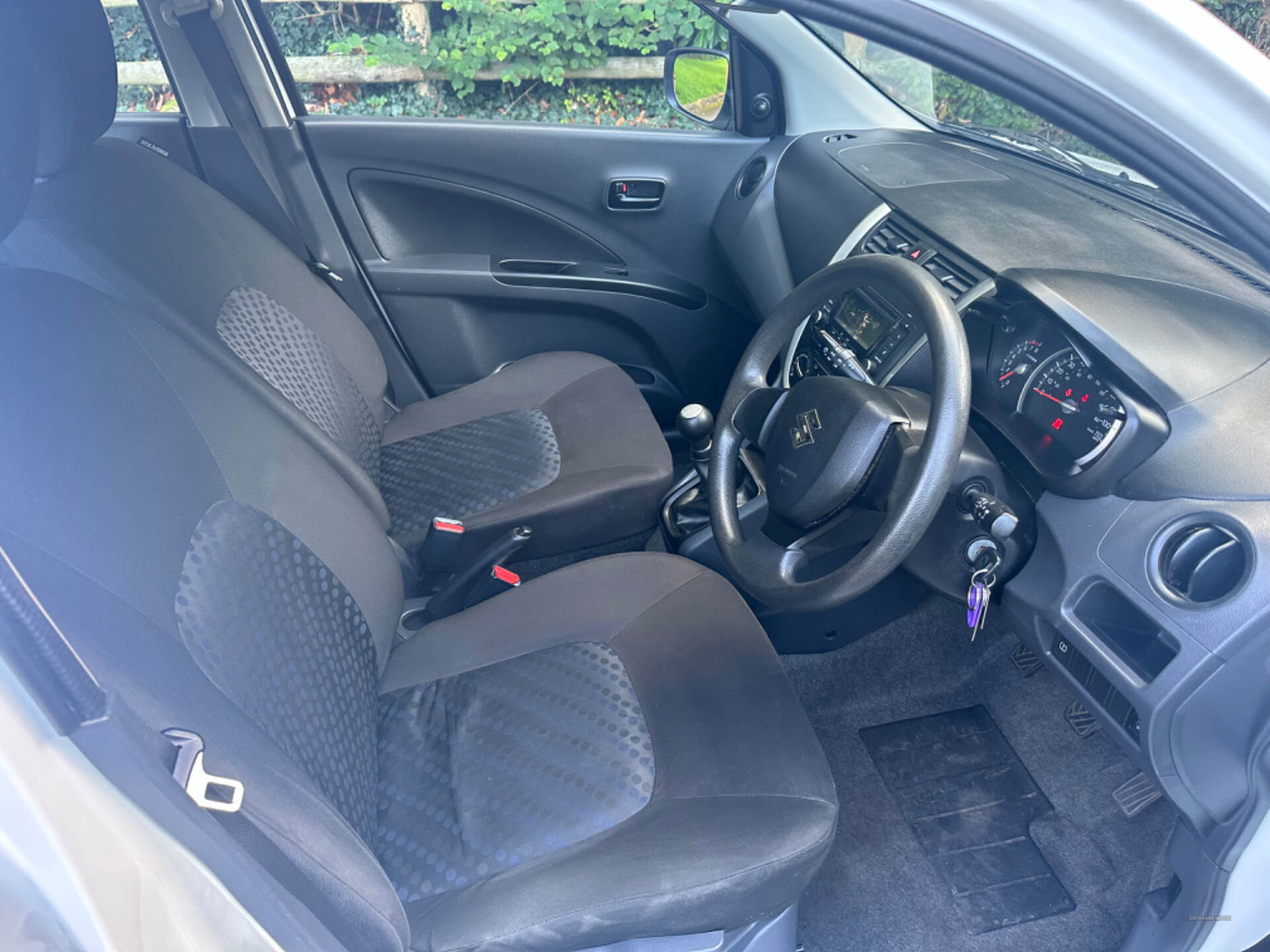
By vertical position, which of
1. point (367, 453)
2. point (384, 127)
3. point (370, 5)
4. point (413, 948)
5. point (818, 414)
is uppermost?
point (370, 5)

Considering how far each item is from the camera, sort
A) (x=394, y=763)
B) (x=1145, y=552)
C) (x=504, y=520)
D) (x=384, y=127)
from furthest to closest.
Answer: (x=384, y=127) < (x=504, y=520) < (x=394, y=763) < (x=1145, y=552)

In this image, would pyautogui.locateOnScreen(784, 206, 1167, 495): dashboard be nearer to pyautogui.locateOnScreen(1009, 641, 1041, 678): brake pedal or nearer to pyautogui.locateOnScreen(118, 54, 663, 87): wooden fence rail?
pyautogui.locateOnScreen(1009, 641, 1041, 678): brake pedal

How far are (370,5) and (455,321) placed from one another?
3.55 feet

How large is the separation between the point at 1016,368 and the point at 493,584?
0.86m

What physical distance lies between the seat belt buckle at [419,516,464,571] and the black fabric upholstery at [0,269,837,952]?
11 centimetres

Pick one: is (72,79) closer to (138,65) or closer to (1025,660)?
(138,65)

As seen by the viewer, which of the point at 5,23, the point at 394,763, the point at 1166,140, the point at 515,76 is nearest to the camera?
the point at 1166,140

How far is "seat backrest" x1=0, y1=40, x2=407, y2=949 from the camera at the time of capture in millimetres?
692

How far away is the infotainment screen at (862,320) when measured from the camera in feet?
4.31

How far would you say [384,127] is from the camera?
1904 mm

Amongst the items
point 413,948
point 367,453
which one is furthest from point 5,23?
point 413,948

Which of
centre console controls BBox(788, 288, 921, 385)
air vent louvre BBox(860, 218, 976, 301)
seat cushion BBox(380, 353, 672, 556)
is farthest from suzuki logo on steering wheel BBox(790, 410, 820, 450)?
seat cushion BBox(380, 353, 672, 556)

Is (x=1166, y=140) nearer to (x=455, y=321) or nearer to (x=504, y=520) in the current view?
(x=504, y=520)

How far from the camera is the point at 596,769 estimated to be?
3.42 ft
